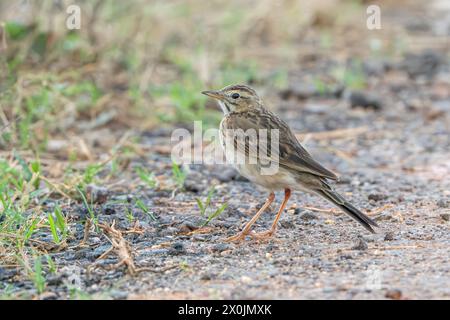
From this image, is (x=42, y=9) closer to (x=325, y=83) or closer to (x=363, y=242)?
(x=325, y=83)

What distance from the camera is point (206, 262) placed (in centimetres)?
545

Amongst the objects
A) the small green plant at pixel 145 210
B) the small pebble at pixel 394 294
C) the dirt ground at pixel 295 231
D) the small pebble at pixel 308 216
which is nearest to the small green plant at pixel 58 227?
the dirt ground at pixel 295 231

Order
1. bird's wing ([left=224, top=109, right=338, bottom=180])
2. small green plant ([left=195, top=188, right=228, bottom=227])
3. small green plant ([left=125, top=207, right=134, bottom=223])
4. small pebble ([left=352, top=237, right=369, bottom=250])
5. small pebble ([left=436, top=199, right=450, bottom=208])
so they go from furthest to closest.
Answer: small pebble ([left=436, top=199, right=450, bottom=208]) → small green plant ([left=125, top=207, right=134, bottom=223]) → small green plant ([left=195, top=188, right=228, bottom=227]) → bird's wing ([left=224, top=109, right=338, bottom=180]) → small pebble ([left=352, top=237, right=369, bottom=250])

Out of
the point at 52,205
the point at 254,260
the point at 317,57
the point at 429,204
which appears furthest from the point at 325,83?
the point at 254,260

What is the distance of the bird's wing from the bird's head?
8 centimetres

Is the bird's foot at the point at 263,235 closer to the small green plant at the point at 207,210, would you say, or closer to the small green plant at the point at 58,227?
the small green plant at the point at 207,210

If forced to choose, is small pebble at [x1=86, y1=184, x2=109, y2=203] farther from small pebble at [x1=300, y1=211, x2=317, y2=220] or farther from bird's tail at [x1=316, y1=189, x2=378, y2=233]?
bird's tail at [x1=316, y1=189, x2=378, y2=233]

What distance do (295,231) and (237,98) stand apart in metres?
1.19

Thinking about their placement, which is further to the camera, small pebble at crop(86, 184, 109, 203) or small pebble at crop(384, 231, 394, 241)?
small pebble at crop(86, 184, 109, 203)

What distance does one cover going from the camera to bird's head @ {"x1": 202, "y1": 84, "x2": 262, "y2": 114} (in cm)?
679

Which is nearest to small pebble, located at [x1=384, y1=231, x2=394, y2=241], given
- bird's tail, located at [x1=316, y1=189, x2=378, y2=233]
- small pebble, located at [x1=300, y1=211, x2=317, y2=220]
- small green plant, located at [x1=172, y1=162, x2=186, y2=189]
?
bird's tail, located at [x1=316, y1=189, x2=378, y2=233]

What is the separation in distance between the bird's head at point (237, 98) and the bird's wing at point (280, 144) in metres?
0.08

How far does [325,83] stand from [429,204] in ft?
15.3

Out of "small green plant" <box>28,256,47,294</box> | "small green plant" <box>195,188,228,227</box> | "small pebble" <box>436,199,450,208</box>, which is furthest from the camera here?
"small pebble" <box>436,199,450,208</box>
